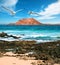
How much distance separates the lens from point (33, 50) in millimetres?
8055

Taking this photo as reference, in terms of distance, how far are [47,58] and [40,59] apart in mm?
207

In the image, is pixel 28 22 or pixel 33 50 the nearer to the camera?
pixel 33 50

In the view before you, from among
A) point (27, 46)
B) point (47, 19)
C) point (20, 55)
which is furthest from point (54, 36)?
point (20, 55)

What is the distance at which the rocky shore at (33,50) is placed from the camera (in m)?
7.03

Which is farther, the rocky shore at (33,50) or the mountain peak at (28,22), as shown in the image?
the mountain peak at (28,22)

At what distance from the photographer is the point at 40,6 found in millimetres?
9961

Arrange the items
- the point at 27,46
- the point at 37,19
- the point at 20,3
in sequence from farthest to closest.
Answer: the point at 37,19 < the point at 20,3 < the point at 27,46

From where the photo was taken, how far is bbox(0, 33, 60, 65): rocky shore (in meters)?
7.03

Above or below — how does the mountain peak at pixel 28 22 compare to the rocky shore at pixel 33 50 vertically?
above

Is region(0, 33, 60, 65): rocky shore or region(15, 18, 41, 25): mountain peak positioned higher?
region(15, 18, 41, 25): mountain peak

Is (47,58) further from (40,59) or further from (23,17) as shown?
(23,17)

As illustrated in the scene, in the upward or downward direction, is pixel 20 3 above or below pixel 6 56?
above

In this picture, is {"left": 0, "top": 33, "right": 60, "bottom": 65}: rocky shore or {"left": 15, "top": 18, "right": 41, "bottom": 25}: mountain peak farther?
{"left": 15, "top": 18, "right": 41, "bottom": 25}: mountain peak

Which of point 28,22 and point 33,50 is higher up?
point 28,22
